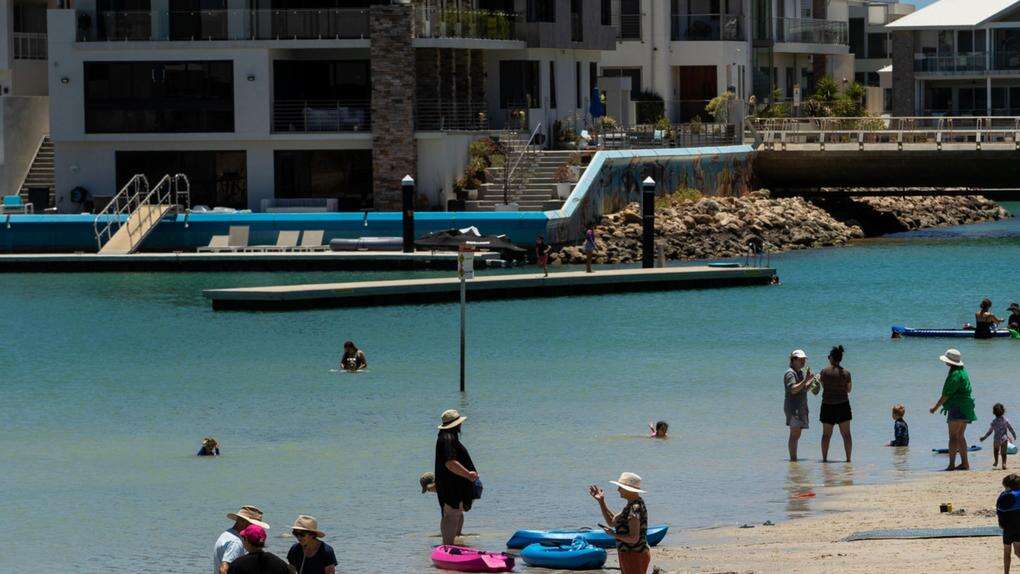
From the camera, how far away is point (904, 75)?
351 ft

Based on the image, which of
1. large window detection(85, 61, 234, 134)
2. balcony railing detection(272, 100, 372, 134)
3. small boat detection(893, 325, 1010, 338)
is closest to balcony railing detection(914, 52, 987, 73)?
balcony railing detection(272, 100, 372, 134)

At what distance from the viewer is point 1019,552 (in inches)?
747

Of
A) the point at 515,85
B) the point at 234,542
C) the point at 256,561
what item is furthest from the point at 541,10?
the point at 256,561

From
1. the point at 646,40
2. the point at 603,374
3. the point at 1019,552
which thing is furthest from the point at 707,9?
the point at 1019,552

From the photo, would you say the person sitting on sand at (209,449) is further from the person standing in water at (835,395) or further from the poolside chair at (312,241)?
the poolside chair at (312,241)

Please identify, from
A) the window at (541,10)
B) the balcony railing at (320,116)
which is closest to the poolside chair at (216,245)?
the balcony railing at (320,116)

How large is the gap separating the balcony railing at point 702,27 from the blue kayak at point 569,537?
68.5m

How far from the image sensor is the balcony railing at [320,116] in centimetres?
6994

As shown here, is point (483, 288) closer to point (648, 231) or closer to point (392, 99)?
point (648, 231)

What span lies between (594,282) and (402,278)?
20.2 ft

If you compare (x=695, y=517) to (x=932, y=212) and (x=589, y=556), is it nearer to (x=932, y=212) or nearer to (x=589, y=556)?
(x=589, y=556)

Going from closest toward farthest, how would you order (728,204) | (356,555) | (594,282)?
(356,555)
(594,282)
(728,204)

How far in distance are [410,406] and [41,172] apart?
4169cm

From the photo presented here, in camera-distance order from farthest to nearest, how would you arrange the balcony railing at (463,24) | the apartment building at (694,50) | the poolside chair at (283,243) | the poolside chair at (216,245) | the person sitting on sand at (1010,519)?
1. the apartment building at (694,50)
2. the balcony railing at (463,24)
3. the poolside chair at (216,245)
4. the poolside chair at (283,243)
5. the person sitting on sand at (1010,519)
